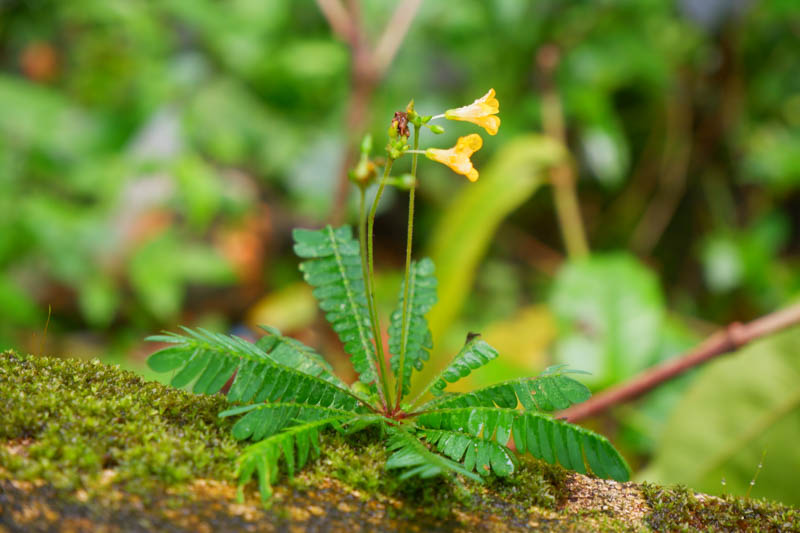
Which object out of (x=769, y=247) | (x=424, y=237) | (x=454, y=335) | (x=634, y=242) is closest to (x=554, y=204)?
(x=634, y=242)

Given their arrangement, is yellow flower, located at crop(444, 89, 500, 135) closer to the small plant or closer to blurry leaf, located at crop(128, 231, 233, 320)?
the small plant

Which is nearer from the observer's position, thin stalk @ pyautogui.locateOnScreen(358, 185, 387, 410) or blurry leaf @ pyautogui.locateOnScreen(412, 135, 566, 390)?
thin stalk @ pyautogui.locateOnScreen(358, 185, 387, 410)

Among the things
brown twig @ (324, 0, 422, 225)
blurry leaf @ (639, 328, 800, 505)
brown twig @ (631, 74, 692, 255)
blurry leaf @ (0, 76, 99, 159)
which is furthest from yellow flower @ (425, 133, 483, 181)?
brown twig @ (631, 74, 692, 255)

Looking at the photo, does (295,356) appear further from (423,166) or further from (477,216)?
(423,166)

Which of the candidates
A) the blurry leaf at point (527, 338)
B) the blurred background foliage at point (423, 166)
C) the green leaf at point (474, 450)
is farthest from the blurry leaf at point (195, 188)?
the green leaf at point (474, 450)

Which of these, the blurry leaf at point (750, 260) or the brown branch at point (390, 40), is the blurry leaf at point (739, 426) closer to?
the brown branch at point (390, 40)

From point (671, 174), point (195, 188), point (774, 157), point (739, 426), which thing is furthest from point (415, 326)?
point (671, 174)
